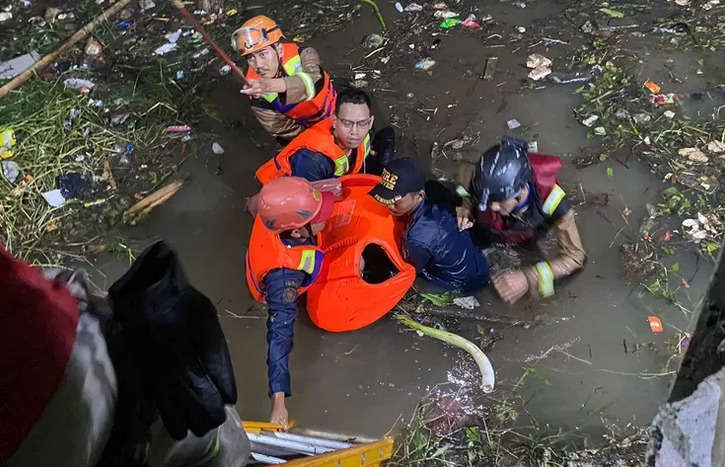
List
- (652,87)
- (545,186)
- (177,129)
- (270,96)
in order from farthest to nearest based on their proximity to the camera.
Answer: (177,129) → (652,87) → (270,96) → (545,186)

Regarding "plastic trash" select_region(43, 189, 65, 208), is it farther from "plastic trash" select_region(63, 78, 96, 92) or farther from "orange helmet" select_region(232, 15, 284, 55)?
"orange helmet" select_region(232, 15, 284, 55)

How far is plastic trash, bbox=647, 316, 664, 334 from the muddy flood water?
0.08 ft

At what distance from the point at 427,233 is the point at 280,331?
88cm

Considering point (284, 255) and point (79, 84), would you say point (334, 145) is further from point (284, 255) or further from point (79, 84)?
point (79, 84)

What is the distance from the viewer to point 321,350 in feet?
11.4

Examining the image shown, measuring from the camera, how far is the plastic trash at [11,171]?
421cm

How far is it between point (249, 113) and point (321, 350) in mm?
1932

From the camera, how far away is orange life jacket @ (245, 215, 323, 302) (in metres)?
3.04

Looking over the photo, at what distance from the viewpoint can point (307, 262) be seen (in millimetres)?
3090

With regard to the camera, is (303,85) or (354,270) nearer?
(354,270)

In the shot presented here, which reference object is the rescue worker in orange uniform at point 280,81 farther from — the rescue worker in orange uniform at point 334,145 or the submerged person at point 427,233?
the submerged person at point 427,233

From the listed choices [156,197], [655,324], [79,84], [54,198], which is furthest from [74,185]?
[655,324]

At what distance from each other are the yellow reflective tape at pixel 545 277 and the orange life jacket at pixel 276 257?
3.75 feet

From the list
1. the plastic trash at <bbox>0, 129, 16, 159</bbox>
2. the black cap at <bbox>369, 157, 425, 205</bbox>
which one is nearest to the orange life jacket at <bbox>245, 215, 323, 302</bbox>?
the black cap at <bbox>369, 157, 425, 205</bbox>
